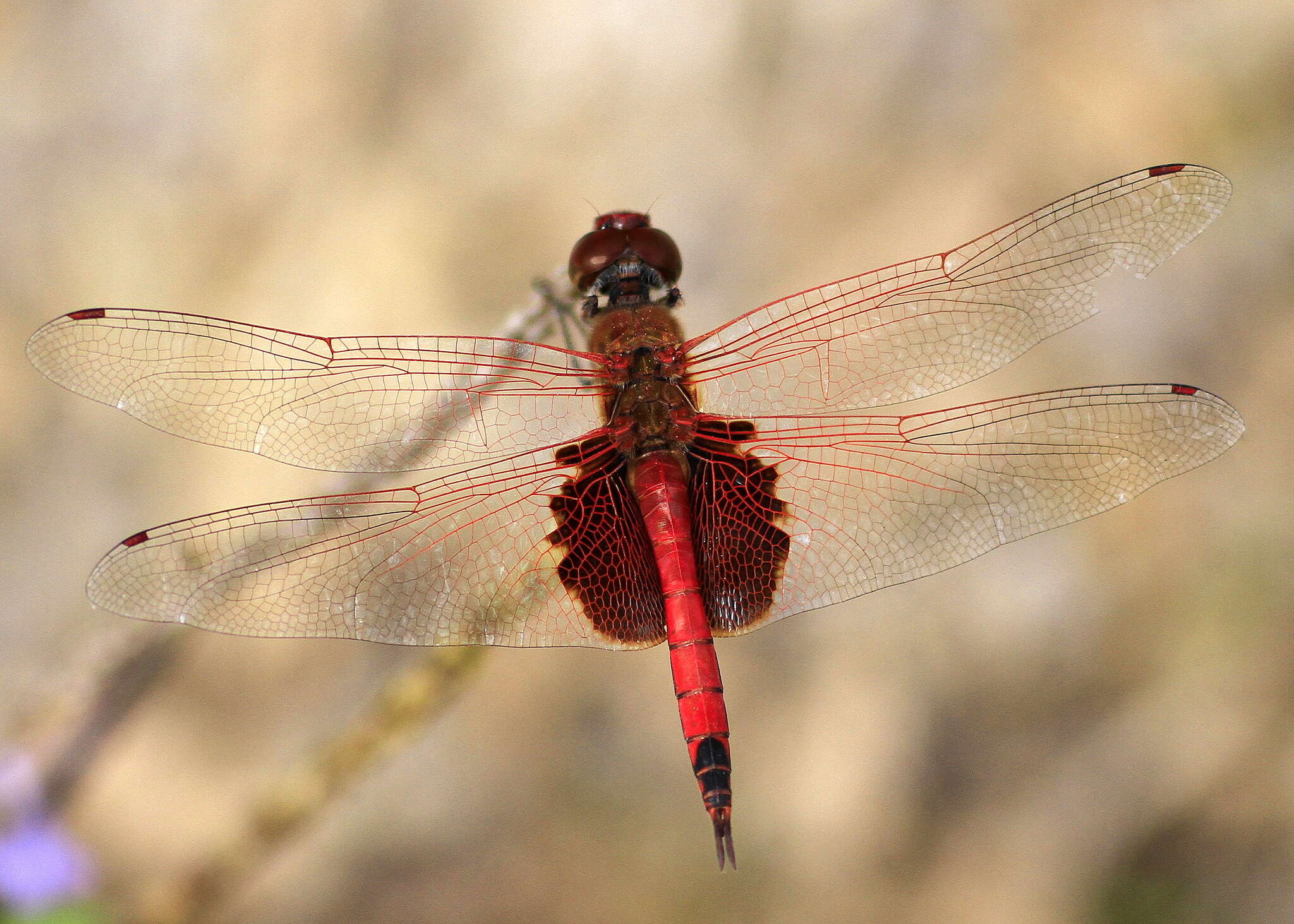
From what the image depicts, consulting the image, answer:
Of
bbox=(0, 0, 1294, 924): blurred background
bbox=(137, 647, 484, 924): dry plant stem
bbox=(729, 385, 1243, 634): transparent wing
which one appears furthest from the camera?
bbox=(0, 0, 1294, 924): blurred background

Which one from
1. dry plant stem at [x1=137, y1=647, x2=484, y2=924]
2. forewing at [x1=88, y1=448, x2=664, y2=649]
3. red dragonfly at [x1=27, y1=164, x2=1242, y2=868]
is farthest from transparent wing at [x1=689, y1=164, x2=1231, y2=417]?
dry plant stem at [x1=137, y1=647, x2=484, y2=924]

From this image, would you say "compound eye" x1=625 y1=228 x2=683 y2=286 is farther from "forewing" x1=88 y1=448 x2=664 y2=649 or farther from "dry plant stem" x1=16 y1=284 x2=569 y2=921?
"dry plant stem" x1=16 y1=284 x2=569 y2=921

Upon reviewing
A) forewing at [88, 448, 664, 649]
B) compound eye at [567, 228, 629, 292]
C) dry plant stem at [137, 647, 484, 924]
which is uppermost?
compound eye at [567, 228, 629, 292]

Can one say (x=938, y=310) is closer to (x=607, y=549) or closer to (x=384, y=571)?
(x=607, y=549)

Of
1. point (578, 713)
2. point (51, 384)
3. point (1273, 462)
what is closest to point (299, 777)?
point (578, 713)

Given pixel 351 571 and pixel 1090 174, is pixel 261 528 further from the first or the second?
pixel 1090 174

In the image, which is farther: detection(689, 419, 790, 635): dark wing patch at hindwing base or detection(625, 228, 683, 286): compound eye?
detection(625, 228, 683, 286): compound eye

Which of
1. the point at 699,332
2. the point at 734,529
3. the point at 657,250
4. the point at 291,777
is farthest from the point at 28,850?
the point at 699,332
